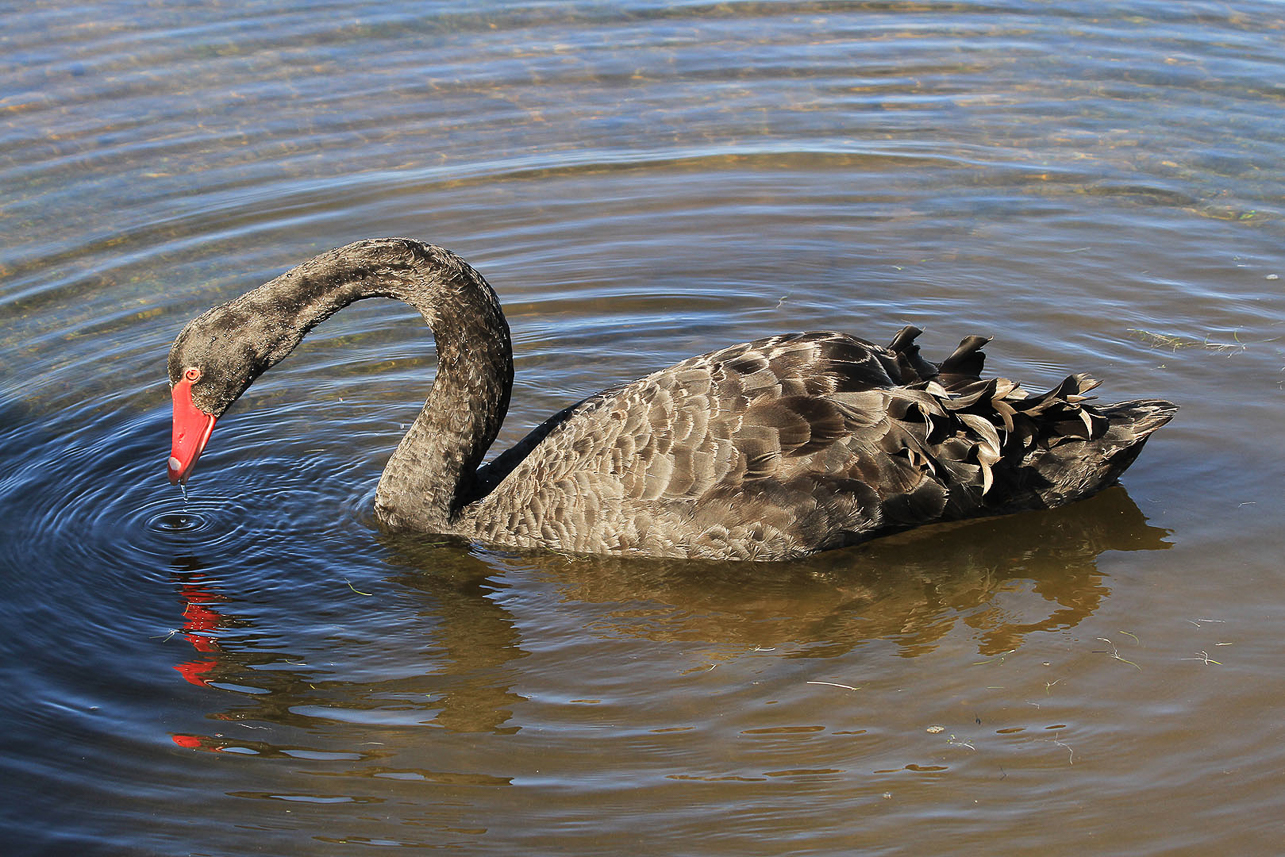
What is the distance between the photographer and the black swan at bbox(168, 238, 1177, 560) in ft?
20.1

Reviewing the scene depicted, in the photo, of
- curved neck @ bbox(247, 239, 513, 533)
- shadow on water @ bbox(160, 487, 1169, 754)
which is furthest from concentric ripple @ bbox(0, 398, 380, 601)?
curved neck @ bbox(247, 239, 513, 533)

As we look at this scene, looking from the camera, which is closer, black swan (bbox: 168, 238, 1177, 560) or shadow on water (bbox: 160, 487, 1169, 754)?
shadow on water (bbox: 160, 487, 1169, 754)

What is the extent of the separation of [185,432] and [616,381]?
2825 mm

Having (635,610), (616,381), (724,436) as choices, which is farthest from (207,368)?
(616,381)

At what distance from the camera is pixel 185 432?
6.36 m

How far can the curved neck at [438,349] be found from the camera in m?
6.48

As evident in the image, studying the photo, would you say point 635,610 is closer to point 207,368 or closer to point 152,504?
point 207,368

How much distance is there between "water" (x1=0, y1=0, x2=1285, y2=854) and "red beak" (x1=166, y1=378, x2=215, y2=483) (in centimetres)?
51

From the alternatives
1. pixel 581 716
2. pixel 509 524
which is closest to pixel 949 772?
pixel 581 716

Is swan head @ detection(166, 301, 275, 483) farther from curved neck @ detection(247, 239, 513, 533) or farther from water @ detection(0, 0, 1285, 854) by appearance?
water @ detection(0, 0, 1285, 854)

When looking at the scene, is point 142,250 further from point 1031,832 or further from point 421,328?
point 1031,832

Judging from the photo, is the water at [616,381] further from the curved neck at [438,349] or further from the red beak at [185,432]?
the red beak at [185,432]

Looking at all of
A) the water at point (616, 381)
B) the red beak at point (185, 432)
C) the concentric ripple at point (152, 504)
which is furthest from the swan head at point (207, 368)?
the water at point (616, 381)

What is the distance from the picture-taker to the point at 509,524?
260 inches
